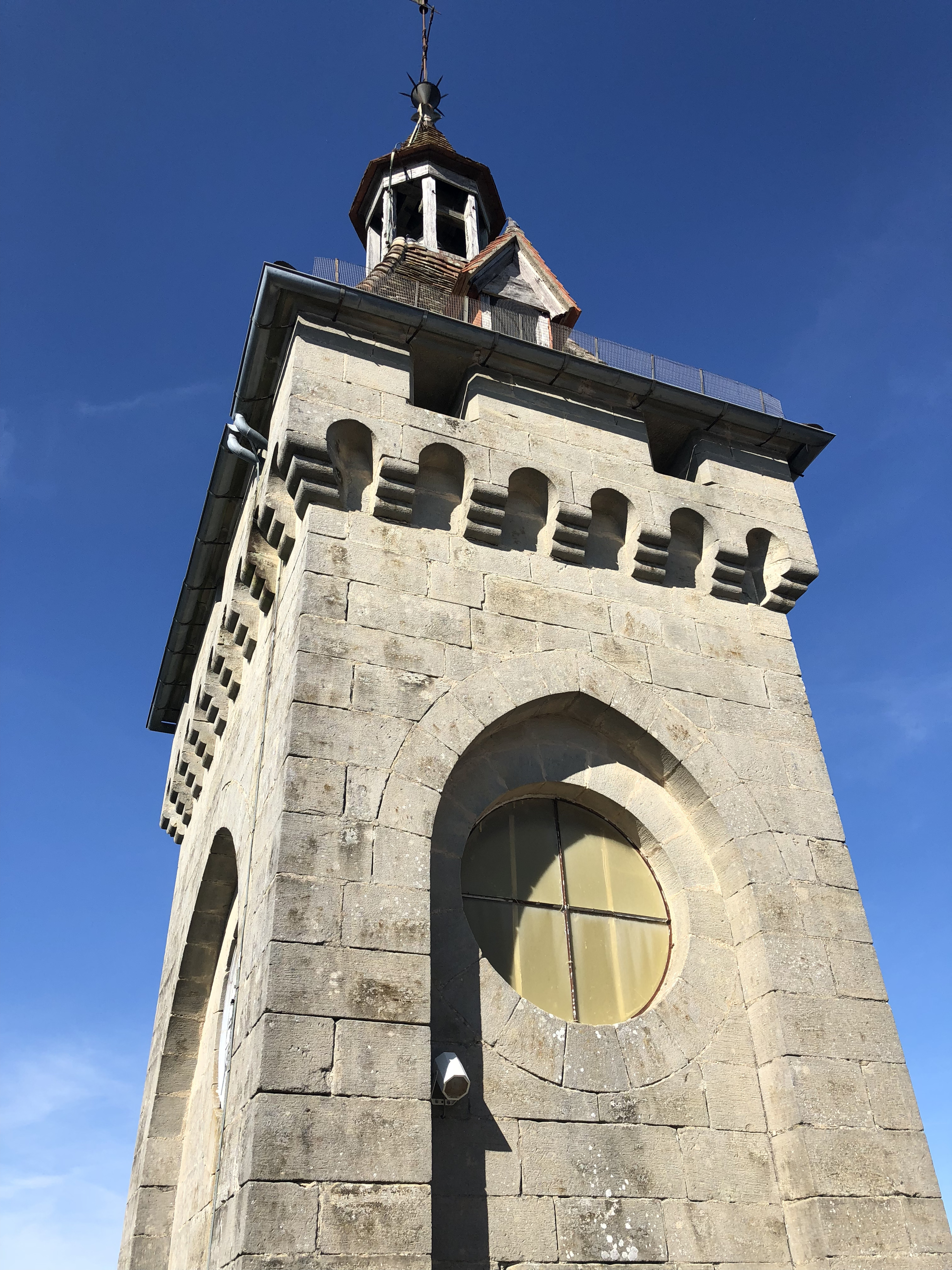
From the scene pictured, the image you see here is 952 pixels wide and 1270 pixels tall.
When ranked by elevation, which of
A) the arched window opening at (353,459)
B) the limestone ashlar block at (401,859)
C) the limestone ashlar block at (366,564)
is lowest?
the limestone ashlar block at (401,859)

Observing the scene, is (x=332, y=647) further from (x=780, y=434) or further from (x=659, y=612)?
(x=780, y=434)

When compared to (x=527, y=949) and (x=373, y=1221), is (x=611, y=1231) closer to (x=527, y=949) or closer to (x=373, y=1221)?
(x=373, y=1221)

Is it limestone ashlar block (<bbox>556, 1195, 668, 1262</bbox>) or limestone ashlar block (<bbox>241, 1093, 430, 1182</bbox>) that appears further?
limestone ashlar block (<bbox>556, 1195, 668, 1262</bbox>)

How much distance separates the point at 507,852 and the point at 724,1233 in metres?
2.68

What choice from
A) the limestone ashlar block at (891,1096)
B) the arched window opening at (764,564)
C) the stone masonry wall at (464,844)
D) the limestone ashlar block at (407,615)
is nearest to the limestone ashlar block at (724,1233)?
the stone masonry wall at (464,844)

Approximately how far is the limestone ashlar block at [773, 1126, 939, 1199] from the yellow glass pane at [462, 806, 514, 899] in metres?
2.38

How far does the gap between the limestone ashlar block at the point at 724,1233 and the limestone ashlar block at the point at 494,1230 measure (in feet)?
2.63

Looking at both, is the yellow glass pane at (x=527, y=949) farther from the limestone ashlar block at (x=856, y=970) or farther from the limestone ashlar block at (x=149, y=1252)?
the limestone ashlar block at (x=149, y=1252)

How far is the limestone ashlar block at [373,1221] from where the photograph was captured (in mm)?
5055

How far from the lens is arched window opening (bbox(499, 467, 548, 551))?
27.6ft

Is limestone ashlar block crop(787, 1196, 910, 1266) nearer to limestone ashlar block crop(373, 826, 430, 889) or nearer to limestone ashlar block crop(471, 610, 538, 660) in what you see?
limestone ashlar block crop(373, 826, 430, 889)

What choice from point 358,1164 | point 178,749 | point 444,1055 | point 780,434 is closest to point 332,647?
point 444,1055

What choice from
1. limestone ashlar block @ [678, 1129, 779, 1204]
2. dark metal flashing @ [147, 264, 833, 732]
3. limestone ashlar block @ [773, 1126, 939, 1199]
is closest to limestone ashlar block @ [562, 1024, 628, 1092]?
limestone ashlar block @ [678, 1129, 779, 1204]

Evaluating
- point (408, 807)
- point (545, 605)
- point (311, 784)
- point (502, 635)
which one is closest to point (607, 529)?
point (545, 605)
